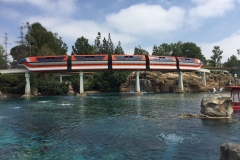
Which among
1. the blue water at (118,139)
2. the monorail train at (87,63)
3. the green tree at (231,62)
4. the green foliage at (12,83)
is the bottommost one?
the blue water at (118,139)

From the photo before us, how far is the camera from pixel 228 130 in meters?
16.5

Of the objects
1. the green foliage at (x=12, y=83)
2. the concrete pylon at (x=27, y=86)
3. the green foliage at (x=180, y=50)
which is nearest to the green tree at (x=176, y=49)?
the green foliage at (x=180, y=50)

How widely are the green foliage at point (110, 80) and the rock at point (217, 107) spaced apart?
55.8 metres

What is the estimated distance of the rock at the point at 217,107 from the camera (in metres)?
21.5

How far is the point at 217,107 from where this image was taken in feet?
70.8

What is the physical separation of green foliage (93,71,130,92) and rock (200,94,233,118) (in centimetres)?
5581

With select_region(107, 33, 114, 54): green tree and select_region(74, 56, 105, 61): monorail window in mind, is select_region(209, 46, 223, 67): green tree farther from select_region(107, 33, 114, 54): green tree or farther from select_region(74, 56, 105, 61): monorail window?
select_region(74, 56, 105, 61): monorail window

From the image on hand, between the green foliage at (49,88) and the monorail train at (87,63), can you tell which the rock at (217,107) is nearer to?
the monorail train at (87,63)

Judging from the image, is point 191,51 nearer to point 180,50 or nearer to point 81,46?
point 180,50

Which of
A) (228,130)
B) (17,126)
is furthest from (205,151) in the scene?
(17,126)

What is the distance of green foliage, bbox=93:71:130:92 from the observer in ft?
253

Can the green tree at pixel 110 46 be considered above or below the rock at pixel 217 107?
above

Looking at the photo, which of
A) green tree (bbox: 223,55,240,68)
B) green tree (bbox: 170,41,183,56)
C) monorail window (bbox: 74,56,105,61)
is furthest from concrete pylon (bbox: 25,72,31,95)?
green tree (bbox: 223,55,240,68)

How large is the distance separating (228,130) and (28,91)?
49.5 m
